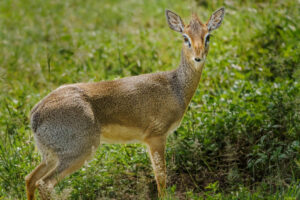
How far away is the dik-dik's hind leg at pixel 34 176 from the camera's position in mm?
4156

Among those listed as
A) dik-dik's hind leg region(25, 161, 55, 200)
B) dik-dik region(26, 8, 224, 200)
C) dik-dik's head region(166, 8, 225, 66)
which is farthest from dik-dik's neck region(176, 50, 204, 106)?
dik-dik's hind leg region(25, 161, 55, 200)

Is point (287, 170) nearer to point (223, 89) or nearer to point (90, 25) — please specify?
point (223, 89)

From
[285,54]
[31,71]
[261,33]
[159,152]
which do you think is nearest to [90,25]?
[31,71]

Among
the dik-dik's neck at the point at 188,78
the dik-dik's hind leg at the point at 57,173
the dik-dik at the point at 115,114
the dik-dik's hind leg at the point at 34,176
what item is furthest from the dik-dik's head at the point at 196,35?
the dik-dik's hind leg at the point at 34,176

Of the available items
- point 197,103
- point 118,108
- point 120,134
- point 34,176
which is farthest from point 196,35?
point 34,176

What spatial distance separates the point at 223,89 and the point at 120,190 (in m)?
2.10

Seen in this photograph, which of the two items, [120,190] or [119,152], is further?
[119,152]

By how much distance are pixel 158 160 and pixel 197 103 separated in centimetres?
149

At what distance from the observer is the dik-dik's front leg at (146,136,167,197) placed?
450cm

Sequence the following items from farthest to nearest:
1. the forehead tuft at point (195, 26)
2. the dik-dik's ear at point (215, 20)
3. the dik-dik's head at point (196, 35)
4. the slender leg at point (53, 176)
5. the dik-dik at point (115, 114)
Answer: the dik-dik's ear at point (215, 20)
the forehead tuft at point (195, 26)
the dik-dik's head at point (196, 35)
the dik-dik at point (115, 114)
the slender leg at point (53, 176)

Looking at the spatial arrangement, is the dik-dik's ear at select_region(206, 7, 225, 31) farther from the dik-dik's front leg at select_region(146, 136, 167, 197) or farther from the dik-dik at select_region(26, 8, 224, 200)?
the dik-dik's front leg at select_region(146, 136, 167, 197)

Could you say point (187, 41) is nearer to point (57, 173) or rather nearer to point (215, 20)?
point (215, 20)

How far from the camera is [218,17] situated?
4.91 m

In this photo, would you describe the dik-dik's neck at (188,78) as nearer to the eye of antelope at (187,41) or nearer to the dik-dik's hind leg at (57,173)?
the eye of antelope at (187,41)
